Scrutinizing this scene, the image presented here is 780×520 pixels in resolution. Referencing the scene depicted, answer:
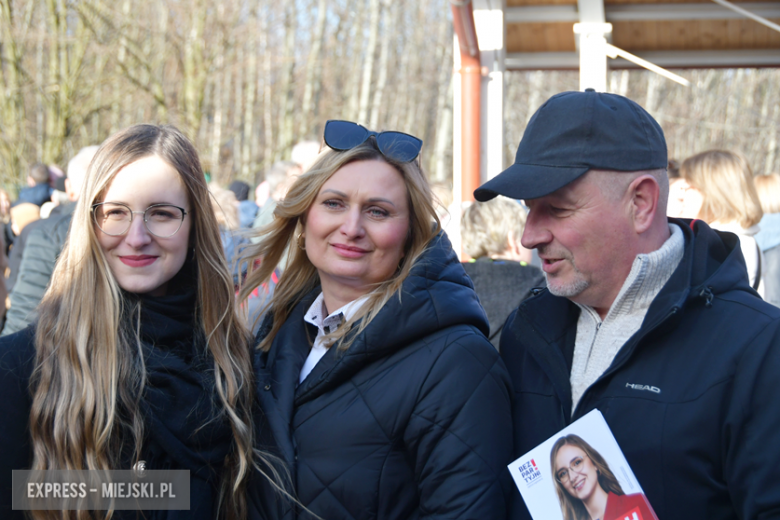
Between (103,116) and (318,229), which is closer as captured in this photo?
(318,229)

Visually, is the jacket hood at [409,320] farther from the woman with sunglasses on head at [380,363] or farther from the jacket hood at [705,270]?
the jacket hood at [705,270]

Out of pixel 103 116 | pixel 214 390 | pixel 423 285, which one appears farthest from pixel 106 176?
pixel 103 116

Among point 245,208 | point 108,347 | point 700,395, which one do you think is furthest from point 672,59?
point 108,347

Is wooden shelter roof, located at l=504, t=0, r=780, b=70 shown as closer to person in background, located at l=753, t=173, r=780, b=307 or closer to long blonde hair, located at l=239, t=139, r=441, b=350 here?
person in background, located at l=753, t=173, r=780, b=307

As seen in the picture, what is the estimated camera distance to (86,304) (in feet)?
6.96

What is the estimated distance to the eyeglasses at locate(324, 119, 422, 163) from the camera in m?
2.33

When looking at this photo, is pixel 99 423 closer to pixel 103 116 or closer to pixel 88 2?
pixel 88 2

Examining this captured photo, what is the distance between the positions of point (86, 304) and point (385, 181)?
962 millimetres

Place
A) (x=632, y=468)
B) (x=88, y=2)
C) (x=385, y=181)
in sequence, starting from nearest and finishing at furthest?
(x=632, y=468), (x=385, y=181), (x=88, y=2)

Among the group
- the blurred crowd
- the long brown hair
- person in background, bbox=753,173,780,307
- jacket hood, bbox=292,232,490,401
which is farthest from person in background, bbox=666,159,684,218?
the long brown hair

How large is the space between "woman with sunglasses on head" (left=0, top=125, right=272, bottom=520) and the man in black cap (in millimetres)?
901

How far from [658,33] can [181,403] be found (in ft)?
22.3

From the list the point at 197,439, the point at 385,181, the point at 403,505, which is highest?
the point at 385,181

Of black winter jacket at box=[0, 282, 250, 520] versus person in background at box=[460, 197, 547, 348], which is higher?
person in background at box=[460, 197, 547, 348]
